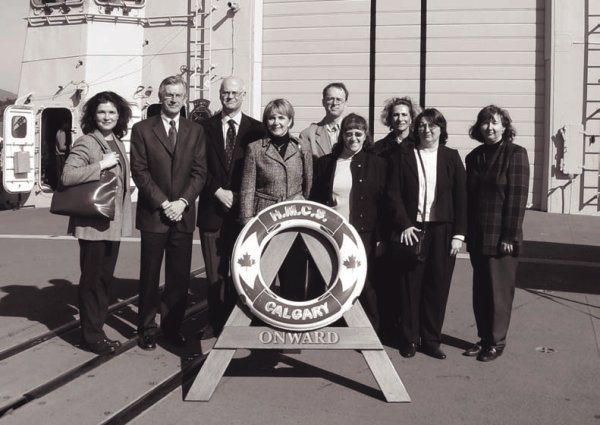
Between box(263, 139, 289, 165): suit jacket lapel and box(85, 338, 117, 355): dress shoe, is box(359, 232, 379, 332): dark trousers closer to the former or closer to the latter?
box(263, 139, 289, 165): suit jacket lapel

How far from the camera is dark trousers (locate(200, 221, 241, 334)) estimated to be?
564 centimetres

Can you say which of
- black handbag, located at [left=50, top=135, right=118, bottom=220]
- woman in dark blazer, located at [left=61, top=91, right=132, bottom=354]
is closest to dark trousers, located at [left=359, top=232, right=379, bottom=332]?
woman in dark blazer, located at [left=61, top=91, right=132, bottom=354]

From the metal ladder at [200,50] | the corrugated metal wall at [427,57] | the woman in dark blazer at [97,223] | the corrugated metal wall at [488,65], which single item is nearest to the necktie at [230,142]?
the woman in dark blazer at [97,223]

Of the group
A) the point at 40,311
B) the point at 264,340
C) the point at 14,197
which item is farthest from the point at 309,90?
the point at 264,340

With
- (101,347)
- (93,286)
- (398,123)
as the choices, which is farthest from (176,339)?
(398,123)

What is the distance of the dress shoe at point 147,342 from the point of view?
17.7 ft

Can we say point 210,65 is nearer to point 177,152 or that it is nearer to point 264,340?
point 177,152

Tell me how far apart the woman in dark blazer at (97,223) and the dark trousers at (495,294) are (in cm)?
283

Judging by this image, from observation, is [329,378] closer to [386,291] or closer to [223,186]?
[386,291]

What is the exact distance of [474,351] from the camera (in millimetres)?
5328

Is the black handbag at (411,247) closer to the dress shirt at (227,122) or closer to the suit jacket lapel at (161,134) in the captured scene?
the dress shirt at (227,122)

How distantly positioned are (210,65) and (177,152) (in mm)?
12036

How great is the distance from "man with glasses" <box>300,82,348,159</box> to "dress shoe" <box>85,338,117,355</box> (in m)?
2.28

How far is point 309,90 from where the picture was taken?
661 inches
